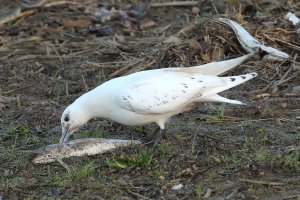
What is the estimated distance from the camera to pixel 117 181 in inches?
227

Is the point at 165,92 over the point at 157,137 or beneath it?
over

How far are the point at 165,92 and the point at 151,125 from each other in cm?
99

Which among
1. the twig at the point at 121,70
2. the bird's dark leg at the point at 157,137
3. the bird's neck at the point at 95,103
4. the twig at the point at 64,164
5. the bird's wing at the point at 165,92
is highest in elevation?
the bird's wing at the point at 165,92

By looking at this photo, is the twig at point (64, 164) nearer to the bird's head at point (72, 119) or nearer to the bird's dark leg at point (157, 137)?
the bird's head at point (72, 119)

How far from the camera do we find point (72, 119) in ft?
21.6

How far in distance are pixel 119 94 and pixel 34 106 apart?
195cm

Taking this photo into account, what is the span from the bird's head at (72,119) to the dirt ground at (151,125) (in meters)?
0.25

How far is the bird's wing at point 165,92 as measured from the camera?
6184mm

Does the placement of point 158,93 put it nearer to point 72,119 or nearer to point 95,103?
point 95,103

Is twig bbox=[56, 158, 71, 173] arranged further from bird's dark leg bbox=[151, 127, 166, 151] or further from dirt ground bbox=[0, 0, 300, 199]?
bird's dark leg bbox=[151, 127, 166, 151]

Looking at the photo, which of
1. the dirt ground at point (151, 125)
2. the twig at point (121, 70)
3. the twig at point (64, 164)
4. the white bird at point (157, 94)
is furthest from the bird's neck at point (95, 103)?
the twig at point (121, 70)

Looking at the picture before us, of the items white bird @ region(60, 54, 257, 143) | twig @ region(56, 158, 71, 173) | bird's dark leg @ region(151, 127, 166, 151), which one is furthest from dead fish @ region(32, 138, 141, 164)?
bird's dark leg @ region(151, 127, 166, 151)

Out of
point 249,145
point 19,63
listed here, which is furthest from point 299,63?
point 19,63

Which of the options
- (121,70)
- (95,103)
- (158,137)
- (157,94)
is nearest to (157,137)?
(158,137)
